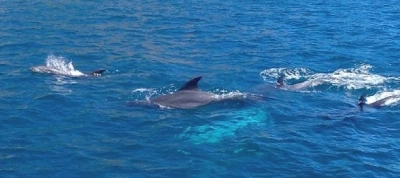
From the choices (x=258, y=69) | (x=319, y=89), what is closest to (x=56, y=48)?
(x=258, y=69)

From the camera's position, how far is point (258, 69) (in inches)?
1121

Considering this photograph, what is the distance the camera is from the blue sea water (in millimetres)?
19016

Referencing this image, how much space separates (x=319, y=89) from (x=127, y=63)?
8.19 metres

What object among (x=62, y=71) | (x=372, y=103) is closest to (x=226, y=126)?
(x=372, y=103)

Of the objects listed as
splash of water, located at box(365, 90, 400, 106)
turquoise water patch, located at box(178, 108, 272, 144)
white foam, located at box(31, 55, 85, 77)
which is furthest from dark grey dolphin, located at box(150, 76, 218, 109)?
splash of water, located at box(365, 90, 400, 106)

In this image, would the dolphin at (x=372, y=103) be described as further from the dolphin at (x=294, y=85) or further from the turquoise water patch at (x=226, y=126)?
the turquoise water patch at (x=226, y=126)

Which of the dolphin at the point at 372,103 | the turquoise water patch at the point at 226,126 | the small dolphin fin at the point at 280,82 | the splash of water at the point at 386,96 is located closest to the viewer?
the turquoise water patch at the point at 226,126

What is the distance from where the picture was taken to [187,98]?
76.2ft

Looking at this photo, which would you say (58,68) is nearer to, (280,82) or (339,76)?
(280,82)

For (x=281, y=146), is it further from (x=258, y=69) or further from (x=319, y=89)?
(x=258, y=69)

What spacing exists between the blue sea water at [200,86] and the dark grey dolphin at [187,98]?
329 millimetres

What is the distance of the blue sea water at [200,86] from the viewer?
1902 cm

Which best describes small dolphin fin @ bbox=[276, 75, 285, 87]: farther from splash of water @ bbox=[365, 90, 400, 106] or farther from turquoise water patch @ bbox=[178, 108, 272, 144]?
splash of water @ bbox=[365, 90, 400, 106]

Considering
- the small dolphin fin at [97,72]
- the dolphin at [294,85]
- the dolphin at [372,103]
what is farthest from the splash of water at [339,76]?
the small dolphin fin at [97,72]
